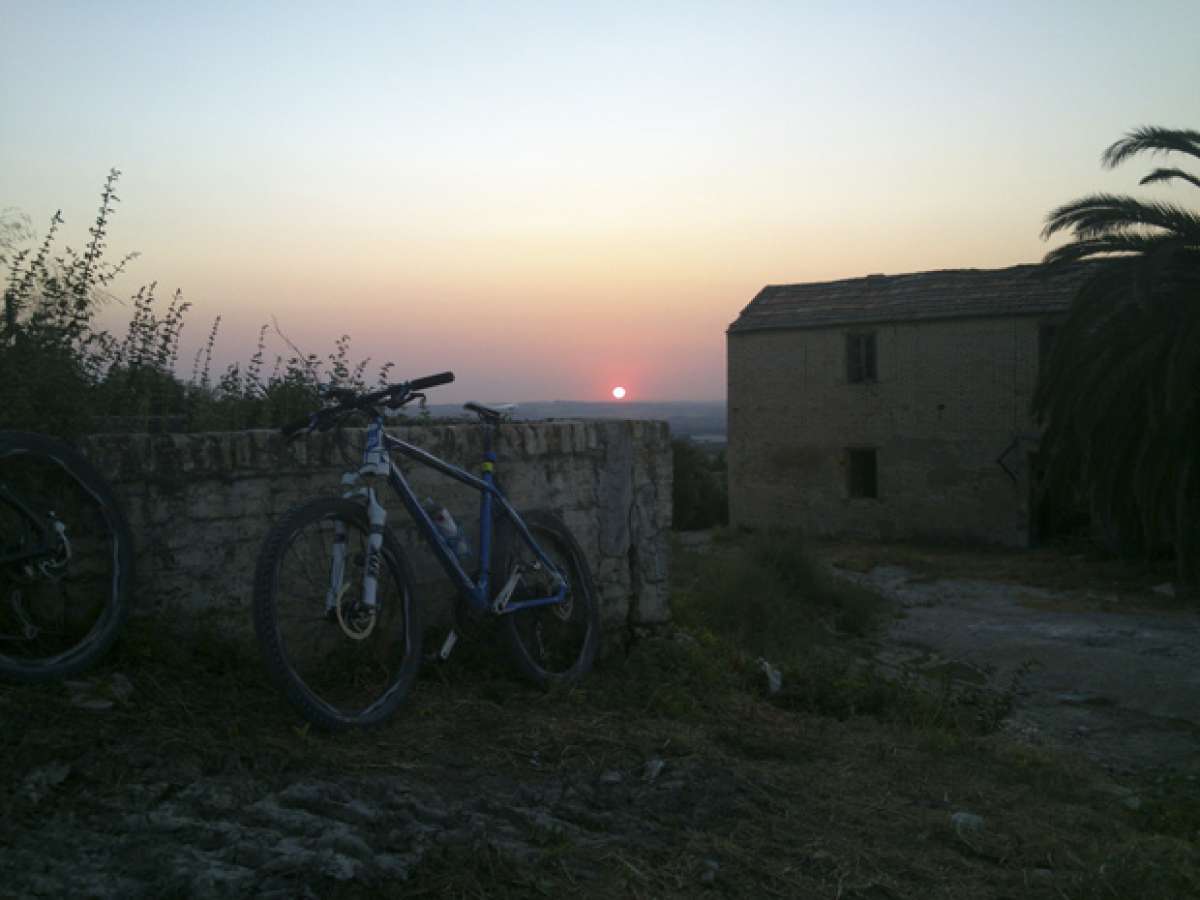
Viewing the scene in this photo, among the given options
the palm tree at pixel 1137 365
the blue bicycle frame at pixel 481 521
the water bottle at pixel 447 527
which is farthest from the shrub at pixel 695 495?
the water bottle at pixel 447 527

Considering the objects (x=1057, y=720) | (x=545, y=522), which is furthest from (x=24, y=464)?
(x=1057, y=720)

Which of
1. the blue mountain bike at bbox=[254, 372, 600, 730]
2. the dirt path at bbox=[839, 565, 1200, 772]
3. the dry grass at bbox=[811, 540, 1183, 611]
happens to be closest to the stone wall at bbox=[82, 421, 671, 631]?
the blue mountain bike at bbox=[254, 372, 600, 730]

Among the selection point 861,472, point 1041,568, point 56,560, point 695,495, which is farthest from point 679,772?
point 695,495

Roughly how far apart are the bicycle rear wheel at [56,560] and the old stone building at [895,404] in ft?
63.2

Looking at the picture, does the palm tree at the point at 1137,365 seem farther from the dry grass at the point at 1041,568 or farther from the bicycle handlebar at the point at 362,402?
the bicycle handlebar at the point at 362,402

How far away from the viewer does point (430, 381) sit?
173 inches

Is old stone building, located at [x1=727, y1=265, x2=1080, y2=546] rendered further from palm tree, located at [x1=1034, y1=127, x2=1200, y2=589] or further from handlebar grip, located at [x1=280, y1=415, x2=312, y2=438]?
handlebar grip, located at [x1=280, y1=415, x2=312, y2=438]

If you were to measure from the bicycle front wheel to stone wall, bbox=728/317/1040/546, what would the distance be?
59.0 feet

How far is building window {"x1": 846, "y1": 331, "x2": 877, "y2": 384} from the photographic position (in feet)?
73.7

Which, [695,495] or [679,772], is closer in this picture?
[679,772]

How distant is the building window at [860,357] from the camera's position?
22.5m

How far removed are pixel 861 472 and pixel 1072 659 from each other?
12.7 metres

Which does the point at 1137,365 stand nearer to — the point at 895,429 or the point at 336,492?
the point at 895,429

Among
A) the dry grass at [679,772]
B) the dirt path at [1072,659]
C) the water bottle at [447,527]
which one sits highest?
the water bottle at [447,527]
